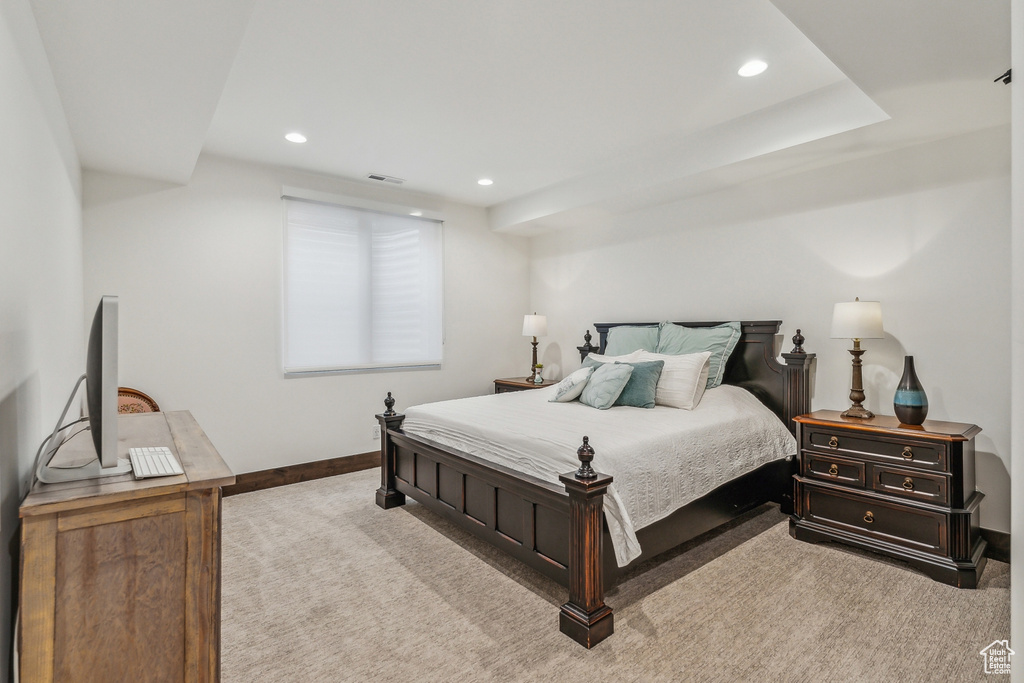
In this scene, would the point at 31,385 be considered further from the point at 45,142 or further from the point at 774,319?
the point at 774,319

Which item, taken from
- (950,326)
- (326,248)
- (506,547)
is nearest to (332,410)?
(326,248)

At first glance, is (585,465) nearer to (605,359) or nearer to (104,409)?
(104,409)

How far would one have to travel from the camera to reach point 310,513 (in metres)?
3.43

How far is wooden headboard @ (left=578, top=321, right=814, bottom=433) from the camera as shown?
11.1 feet

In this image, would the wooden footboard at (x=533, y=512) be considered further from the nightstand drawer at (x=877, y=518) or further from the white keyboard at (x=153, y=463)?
the nightstand drawer at (x=877, y=518)

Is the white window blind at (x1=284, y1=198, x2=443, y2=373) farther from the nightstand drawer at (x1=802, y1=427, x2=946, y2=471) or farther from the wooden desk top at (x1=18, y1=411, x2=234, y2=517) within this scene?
the nightstand drawer at (x1=802, y1=427, x2=946, y2=471)

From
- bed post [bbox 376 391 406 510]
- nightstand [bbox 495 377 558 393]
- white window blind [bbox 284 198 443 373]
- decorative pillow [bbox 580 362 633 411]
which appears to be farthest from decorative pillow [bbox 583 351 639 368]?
white window blind [bbox 284 198 443 373]

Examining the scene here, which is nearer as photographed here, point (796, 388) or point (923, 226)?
point (923, 226)

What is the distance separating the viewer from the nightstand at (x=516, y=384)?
483 cm

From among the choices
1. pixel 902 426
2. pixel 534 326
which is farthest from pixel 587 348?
pixel 902 426

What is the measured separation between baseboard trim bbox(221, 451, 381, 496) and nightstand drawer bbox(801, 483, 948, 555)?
133 inches

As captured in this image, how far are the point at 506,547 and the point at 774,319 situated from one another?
2.51 meters

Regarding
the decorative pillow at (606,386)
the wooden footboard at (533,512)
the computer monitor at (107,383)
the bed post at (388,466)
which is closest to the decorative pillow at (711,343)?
the decorative pillow at (606,386)

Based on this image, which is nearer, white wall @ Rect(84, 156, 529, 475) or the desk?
the desk
